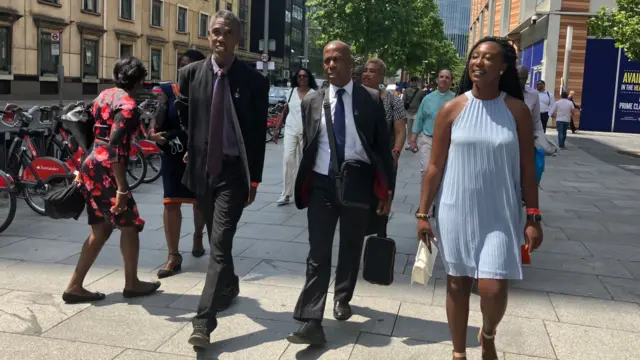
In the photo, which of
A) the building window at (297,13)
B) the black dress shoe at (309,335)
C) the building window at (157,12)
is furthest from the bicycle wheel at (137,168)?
the building window at (297,13)

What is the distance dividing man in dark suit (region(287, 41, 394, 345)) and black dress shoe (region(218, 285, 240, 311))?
73 centimetres

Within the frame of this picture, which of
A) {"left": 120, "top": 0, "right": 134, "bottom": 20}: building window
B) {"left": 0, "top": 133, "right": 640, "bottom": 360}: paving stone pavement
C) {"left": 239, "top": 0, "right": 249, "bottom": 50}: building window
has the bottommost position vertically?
{"left": 0, "top": 133, "right": 640, "bottom": 360}: paving stone pavement

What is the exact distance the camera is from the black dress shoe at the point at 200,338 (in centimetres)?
354

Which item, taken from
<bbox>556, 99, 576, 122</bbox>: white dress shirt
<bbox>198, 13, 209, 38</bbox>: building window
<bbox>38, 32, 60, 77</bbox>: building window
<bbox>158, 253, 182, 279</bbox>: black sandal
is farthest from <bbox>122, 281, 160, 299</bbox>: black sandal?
<bbox>198, 13, 209, 38</bbox>: building window

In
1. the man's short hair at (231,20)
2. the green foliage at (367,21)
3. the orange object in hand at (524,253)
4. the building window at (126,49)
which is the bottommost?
the orange object in hand at (524,253)

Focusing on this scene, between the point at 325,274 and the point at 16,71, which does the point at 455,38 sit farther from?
the point at 325,274

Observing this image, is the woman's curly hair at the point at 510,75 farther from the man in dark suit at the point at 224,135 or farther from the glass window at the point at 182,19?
the glass window at the point at 182,19

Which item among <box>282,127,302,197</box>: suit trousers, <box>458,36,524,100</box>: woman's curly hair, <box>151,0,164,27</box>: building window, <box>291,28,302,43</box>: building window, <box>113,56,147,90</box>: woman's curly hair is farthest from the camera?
<box>291,28,302,43</box>: building window

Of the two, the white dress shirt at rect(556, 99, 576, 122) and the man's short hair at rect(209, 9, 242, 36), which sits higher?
the man's short hair at rect(209, 9, 242, 36)

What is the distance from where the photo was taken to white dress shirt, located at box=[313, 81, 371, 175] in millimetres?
3912

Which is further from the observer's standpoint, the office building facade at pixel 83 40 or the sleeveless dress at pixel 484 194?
the office building facade at pixel 83 40

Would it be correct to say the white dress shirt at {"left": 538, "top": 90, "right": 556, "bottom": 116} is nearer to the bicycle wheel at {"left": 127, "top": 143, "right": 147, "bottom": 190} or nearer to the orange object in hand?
the bicycle wheel at {"left": 127, "top": 143, "right": 147, "bottom": 190}

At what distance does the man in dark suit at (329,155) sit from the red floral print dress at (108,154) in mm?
1160

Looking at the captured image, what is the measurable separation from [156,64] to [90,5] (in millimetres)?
7254
